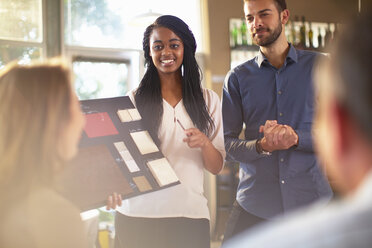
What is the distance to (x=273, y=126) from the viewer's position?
2.05 metres

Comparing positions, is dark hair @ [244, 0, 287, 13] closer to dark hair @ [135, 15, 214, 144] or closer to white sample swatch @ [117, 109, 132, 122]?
dark hair @ [135, 15, 214, 144]

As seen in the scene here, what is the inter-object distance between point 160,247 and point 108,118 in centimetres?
63

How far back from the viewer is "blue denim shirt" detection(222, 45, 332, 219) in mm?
2213

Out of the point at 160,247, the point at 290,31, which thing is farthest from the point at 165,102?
the point at 290,31

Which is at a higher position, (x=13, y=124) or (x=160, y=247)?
(x=13, y=124)

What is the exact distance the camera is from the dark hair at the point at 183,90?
215 cm

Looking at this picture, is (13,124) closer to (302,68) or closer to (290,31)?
(302,68)

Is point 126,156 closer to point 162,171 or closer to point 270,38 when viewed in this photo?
point 162,171

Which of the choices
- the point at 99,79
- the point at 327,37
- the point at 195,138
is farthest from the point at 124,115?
the point at 327,37

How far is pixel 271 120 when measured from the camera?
2209mm

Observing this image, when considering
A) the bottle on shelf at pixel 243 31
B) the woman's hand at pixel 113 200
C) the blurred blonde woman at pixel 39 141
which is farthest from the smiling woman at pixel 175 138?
the bottle on shelf at pixel 243 31

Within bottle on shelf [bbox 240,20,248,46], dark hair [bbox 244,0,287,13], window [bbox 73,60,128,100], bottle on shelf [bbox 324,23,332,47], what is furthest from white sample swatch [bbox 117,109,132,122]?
bottle on shelf [bbox 324,23,332,47]

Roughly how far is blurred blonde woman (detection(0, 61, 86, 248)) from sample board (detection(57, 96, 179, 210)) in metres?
0.39

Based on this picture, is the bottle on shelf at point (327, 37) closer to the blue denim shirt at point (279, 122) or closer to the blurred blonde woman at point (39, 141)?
the blue denim shirt at point (279, 122)
